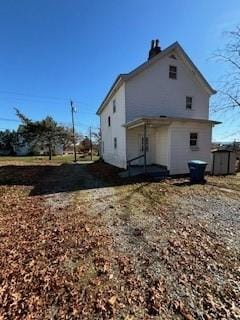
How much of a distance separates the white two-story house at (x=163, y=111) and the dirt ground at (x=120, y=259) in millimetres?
6051

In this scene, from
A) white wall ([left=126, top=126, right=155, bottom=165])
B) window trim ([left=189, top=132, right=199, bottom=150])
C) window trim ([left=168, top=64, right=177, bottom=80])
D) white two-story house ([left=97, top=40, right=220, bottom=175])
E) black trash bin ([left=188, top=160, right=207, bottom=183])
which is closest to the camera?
black trash bin ([left=188, top=160, right=207, bottom=183])

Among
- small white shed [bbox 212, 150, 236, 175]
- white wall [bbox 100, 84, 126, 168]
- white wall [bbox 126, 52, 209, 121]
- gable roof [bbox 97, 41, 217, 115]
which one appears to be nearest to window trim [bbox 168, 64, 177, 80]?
white wall [bbox 126, 52, 209, 121]

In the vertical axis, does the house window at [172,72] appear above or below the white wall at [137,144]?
above

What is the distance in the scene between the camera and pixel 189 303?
2.73m

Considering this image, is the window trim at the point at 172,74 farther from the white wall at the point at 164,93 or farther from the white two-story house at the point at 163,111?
the white wall at the point at 164,93

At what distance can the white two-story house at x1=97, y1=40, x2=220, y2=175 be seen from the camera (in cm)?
1309

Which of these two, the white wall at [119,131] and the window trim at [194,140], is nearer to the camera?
the window trim at [194,140]

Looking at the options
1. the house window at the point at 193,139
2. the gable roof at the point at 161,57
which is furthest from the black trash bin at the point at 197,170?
the gable roof at the point at 161,57

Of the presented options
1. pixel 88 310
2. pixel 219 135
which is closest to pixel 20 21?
pixel 88 310

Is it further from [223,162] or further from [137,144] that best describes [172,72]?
[223,162]

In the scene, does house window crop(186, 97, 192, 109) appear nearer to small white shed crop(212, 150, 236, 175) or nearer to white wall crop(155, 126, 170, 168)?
white wall crop(155, 126, 170, 168)

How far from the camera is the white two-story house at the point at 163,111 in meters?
13.1

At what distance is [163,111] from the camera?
16031 millimetres

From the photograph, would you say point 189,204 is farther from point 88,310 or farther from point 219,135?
point 219,135
